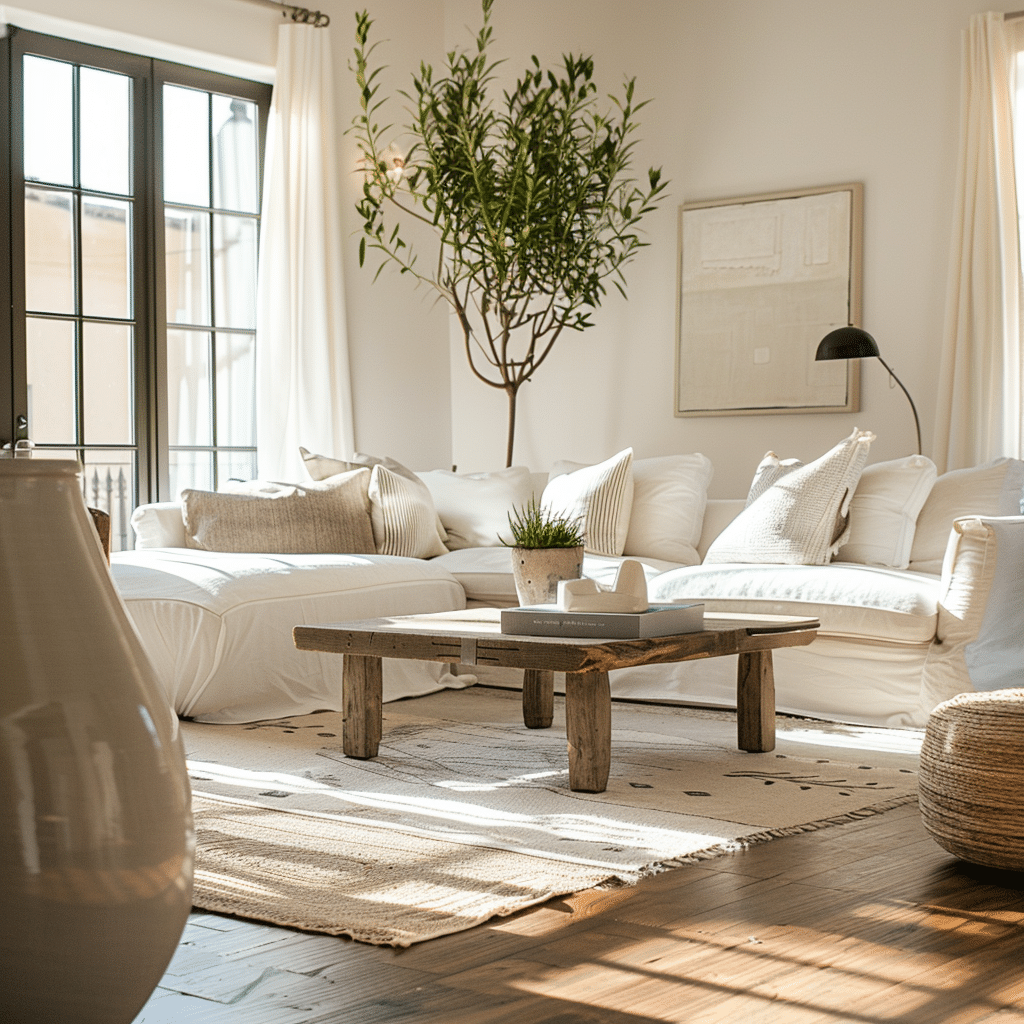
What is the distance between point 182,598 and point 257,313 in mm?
2348

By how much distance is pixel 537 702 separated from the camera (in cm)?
383

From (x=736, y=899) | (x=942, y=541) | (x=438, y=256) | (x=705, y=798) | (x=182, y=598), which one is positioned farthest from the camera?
(x=438, y=256)

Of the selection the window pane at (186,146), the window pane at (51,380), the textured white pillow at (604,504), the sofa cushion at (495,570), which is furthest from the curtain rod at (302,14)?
the sofa cushion at (495,570)

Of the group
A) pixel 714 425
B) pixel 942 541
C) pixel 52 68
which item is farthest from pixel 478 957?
pixel 52 68

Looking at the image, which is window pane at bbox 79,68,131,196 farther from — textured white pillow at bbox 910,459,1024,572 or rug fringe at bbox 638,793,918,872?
rug fringe at bbox 638,793,918,872

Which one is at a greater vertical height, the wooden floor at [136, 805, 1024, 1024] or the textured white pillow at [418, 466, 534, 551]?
the textured white pillow at [418, 466, 534, 551]

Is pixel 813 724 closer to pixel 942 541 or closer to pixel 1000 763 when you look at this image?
pixel 942 541

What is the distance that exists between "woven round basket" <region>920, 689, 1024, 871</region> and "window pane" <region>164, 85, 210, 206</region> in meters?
4.46

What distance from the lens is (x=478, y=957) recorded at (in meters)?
1.87

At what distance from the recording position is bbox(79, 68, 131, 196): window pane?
215 inches

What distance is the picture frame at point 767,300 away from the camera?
18.0 feet

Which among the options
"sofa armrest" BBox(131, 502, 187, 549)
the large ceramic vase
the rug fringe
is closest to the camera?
the large ceramic vase

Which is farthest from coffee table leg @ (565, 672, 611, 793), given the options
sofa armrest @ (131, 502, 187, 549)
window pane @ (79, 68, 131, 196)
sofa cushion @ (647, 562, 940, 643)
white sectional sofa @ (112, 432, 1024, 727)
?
window pane @ (79, 68, 131, 196)

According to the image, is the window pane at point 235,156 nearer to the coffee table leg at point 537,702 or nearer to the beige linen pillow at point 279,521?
the beige linen pillow at point 279,521
